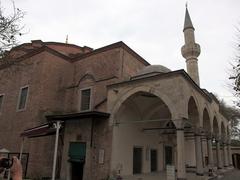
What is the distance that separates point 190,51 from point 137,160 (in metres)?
9.70

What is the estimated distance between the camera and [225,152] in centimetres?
1867

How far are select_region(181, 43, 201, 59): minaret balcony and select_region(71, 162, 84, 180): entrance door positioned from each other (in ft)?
38.9

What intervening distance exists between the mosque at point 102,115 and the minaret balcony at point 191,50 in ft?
0.73

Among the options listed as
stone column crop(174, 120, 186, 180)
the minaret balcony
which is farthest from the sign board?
Result: the minaret balcony

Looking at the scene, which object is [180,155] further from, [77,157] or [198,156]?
[77,157]

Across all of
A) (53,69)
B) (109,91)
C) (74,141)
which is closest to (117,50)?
(109,91)

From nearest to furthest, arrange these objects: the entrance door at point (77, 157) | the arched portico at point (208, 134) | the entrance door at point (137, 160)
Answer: the entrance door at point (77, 157)
the entrance door at point (137, 160)
the arched portico at point (208, 134)

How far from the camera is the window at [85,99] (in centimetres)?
1513

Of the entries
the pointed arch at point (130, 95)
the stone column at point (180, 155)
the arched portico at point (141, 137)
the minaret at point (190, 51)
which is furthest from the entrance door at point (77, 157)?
the minaret at point (190, 51)

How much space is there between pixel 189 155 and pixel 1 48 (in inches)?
568

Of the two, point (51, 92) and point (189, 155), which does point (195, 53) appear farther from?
point (51, 92)

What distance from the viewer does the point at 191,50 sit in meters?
Result: 18.7

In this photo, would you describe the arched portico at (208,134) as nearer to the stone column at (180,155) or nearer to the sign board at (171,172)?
the stone column at (180,155)

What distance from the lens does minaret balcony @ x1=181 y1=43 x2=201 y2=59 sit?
736 inches
